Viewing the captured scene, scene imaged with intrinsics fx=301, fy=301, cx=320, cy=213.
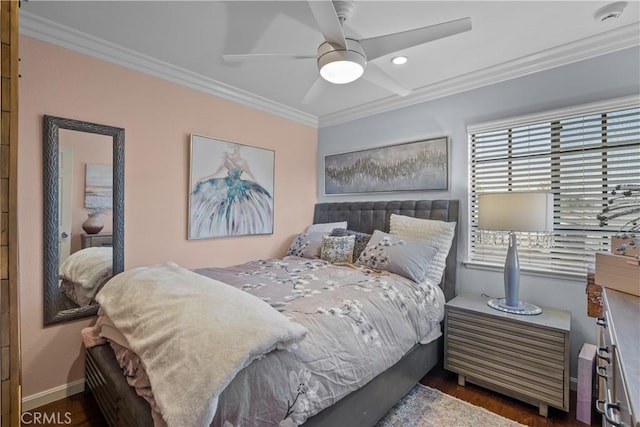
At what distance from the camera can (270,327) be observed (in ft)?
3.85

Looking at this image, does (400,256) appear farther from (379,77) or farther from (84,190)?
(84,190)

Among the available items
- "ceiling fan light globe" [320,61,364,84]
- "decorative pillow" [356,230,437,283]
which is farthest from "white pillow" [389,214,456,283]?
"ceiling fan light globe" [320,61,364,84]

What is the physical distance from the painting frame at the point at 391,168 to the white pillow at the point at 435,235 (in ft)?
1.43

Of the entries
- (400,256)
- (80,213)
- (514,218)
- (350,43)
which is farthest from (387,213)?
(80,213)

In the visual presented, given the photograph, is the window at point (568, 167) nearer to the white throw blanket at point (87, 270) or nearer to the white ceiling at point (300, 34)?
the white ceiling at point (300, 34)

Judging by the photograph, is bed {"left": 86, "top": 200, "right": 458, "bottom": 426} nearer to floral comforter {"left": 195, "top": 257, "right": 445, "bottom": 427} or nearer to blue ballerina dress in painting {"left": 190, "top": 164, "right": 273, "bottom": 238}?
floral comforter {"left": 195, "top": 257, "right": 445, "bottom": 427}

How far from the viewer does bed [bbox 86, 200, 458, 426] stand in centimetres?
132

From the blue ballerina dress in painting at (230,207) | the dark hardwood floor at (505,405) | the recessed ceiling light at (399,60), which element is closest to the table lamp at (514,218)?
the dark hardwood floor at (505,405)

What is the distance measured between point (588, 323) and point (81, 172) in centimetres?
382

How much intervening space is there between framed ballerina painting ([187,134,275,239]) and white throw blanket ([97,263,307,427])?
52.7 inches

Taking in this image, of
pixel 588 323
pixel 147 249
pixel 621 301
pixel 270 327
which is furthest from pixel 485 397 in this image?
pixel 147 249

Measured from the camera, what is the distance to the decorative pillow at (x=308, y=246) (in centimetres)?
311

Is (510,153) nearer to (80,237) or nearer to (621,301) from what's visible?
(621,301)

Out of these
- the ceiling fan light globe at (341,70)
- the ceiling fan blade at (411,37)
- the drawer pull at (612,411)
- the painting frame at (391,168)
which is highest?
the ceiling fan blade at (411,37)
